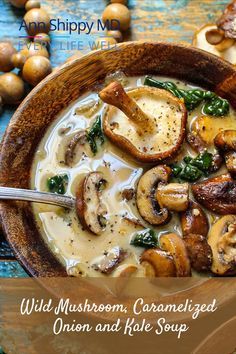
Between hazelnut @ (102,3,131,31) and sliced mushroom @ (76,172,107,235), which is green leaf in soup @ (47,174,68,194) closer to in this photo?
sliced mushroom @ (76,172,107,235)

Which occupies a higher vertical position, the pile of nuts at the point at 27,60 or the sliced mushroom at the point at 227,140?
the pile of nuts at the point at 27,60

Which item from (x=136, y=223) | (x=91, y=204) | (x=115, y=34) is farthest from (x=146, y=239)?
(x=115, y=34)

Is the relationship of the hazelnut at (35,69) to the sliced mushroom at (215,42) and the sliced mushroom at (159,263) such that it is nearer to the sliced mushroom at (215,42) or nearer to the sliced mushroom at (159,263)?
the sliced mushroom at (215,42)

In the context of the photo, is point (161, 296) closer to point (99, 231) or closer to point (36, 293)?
point (99, 231)

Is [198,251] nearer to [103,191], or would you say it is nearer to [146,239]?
[146,239]

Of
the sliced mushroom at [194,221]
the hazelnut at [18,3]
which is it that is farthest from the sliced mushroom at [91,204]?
the hazelnut at [18,3]

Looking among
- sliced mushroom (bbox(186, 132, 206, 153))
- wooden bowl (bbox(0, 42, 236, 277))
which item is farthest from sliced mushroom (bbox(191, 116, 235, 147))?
wooden bowl (bbox(0, 42, 236, 277))

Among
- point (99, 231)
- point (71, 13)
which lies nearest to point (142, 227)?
point (99, 231)
